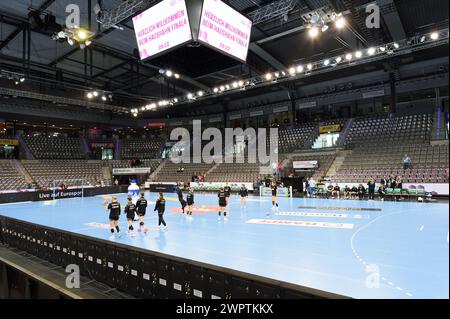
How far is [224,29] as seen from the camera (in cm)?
971

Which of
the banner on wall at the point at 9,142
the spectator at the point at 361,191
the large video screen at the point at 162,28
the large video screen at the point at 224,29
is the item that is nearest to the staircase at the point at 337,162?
the spectator at the point at 361,191

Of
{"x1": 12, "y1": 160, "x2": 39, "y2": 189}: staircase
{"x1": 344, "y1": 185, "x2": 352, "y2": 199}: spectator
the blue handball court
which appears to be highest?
{"x1": 12, "y1": 160, "x2": 39, "y2": 189}: staircase

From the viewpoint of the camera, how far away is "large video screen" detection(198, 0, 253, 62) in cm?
900

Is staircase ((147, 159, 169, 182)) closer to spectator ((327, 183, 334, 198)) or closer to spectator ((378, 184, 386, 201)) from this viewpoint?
spectator ((327, 183, 334, 198))

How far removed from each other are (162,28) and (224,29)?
1996 millimetres

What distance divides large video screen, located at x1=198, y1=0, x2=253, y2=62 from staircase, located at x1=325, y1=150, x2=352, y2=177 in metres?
18.6

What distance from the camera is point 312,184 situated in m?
24.3

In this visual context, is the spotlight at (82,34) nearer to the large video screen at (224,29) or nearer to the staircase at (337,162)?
the large video screen at (224,29)

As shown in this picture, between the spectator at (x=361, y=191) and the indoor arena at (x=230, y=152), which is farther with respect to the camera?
the spectator at (x=361, y=191)

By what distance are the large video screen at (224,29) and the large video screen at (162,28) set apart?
0.60 meters

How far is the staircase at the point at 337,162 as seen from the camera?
2658 centimetres

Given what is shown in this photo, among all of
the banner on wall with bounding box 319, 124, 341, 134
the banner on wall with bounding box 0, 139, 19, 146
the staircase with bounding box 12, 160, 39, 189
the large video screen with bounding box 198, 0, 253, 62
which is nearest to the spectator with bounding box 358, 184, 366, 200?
the banner on wall with bounding box 319, 124, 341, 134

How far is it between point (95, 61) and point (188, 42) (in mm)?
20632

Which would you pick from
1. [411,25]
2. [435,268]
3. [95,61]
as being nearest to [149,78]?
[95,61]
